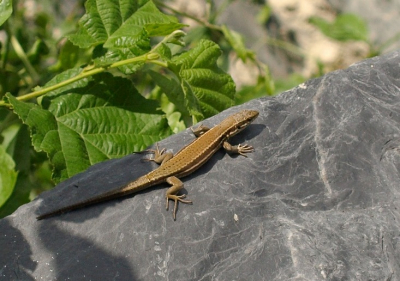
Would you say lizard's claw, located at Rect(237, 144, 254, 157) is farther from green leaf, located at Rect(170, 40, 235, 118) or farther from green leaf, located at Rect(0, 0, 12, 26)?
green leaf, located at Rect(0, 0, 12, 26)

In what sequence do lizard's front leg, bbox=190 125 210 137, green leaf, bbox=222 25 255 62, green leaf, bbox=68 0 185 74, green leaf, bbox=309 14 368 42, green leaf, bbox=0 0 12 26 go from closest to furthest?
green leaf, bbox=0 0 12 26 → green leaf, bbox=68 0 185 74 → lizard's front leg, bbox=190 125 210 137 → green leaf, bbox=222 25 255 62 → green leaf, bbox=309 14 368 42

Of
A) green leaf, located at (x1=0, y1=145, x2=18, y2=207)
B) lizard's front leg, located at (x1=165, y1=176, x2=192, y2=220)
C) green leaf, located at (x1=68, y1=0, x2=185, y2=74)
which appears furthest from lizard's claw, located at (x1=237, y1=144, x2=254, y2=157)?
green leaf, located at (x1=0, y1=145, x2=18, y2=207)

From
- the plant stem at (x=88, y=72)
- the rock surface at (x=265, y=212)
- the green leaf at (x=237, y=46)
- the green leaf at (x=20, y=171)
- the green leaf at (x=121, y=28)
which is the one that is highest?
the green leaf at (x=121, y=28)

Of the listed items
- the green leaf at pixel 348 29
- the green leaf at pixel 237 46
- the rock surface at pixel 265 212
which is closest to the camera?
the rock surface at pixel 265 212

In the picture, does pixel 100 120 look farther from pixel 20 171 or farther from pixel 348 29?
pixel 348 29

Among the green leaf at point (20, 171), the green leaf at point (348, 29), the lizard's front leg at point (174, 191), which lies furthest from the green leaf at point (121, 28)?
the green leaf at point (348, 29)

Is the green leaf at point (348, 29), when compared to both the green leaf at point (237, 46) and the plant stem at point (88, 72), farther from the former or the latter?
the plant stem at point (88, 72)

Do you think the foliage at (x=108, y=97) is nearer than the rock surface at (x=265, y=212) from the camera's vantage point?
No
